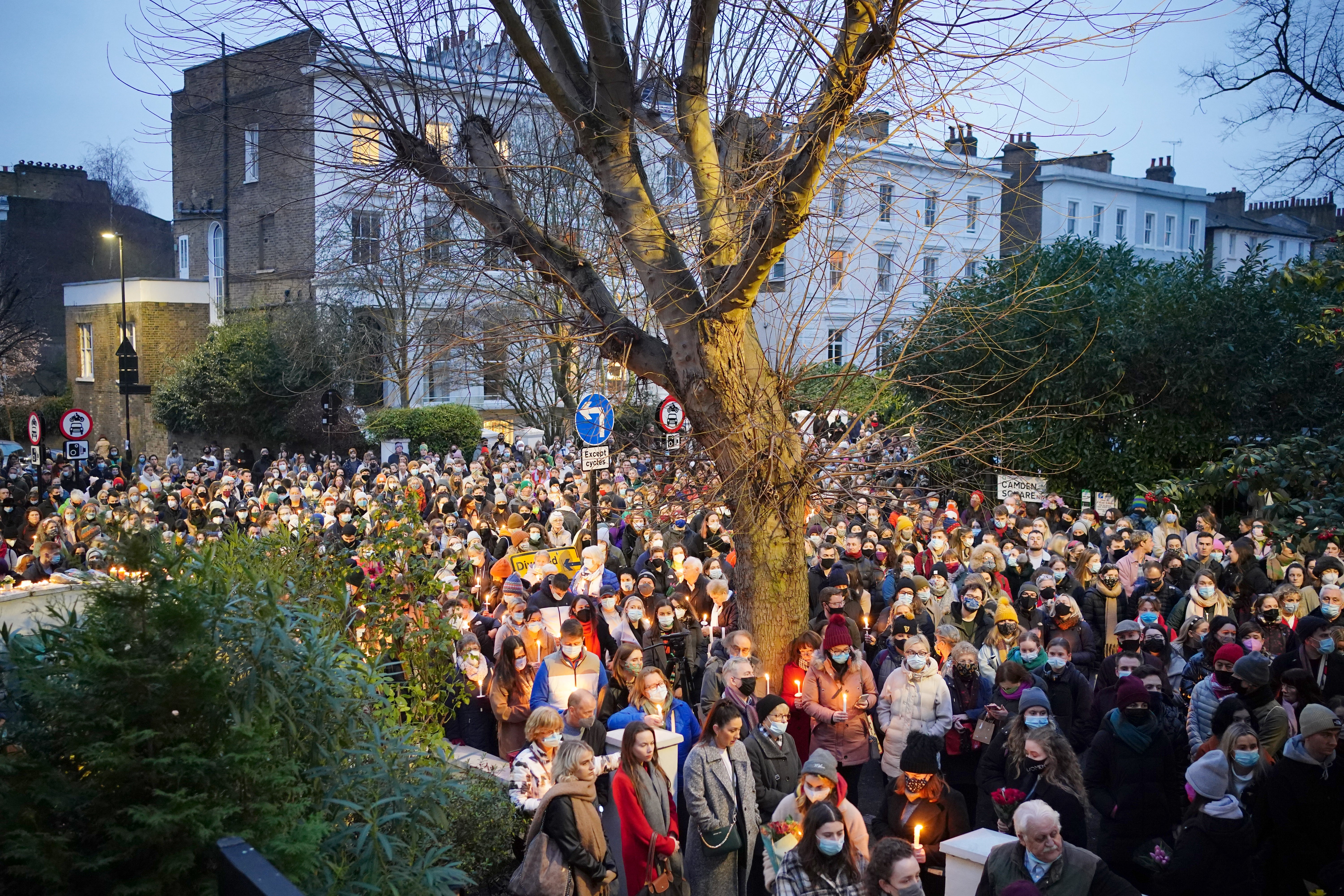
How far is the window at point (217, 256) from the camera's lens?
4184 centimetres

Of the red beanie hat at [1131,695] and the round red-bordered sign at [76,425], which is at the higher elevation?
the round red-bordered sign at [76,425]

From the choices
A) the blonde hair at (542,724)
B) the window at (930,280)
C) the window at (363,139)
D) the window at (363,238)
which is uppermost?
the window at (363,139)

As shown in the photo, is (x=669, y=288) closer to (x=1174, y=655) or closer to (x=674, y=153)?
(x=674, y=153)

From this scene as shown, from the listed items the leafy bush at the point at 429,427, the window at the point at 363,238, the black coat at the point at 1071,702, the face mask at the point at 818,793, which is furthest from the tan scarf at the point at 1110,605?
the leafy bush at the point at 429,427

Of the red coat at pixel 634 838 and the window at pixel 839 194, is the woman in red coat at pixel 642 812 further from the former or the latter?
the window at pixel 839 194

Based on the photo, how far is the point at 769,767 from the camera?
7.05 m

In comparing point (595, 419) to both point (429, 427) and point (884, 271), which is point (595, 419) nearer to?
point (884, 271)

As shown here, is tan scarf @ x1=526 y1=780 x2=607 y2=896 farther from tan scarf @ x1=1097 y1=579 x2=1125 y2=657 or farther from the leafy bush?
the leafy bush

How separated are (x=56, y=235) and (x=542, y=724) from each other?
56103 millimetres

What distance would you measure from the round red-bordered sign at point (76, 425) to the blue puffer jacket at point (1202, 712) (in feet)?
69.0

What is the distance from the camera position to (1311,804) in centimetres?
635

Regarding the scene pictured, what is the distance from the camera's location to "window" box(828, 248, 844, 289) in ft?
21.5

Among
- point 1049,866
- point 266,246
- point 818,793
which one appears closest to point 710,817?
point 818,793

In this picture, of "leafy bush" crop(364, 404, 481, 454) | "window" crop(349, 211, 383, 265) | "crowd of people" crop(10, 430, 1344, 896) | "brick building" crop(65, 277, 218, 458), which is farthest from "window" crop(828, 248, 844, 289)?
"brick building" crop(65, 277, 218, 458)
